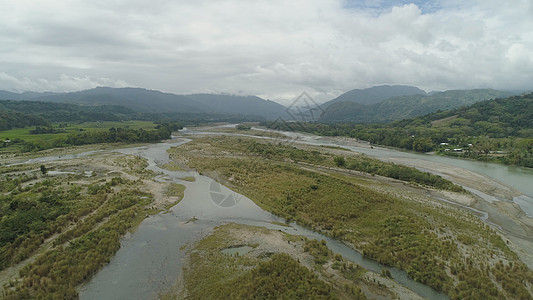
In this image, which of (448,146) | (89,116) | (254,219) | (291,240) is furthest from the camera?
(89,116)

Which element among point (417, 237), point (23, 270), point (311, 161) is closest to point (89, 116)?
point (311, 161)

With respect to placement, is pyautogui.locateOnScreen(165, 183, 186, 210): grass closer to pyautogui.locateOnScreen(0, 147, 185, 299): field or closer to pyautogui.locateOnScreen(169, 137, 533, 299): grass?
pyautogui.locateOnScreen(0, 147, 185, 299): field

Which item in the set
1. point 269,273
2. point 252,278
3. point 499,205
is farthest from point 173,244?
point 499,205

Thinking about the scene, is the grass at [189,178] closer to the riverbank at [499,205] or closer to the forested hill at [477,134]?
the riverbank at [499,205]

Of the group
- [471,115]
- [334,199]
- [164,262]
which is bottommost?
[164,262]

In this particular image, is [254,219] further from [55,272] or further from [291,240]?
[55,272]

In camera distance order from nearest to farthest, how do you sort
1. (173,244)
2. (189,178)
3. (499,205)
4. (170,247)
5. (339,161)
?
(170,247)
(173,244)
(499,205)
(189,178)
(339,161)

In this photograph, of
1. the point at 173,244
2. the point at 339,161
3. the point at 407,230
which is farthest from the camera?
the point at 339,161

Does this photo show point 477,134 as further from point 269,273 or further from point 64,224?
point 64,224
